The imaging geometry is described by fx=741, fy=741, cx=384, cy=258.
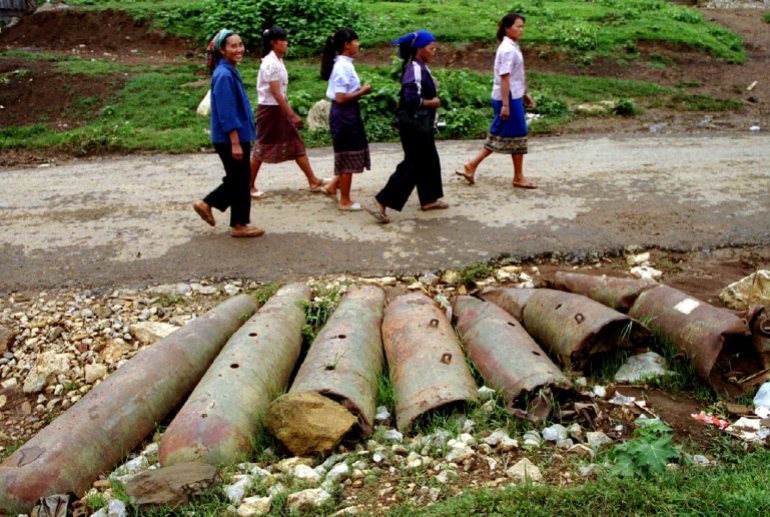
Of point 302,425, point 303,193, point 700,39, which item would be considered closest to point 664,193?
point 303,193

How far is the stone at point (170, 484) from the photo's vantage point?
9.69 feet

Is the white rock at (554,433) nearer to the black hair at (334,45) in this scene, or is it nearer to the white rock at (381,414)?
the white rock at (381,414)

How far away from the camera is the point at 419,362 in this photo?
12.7 ft

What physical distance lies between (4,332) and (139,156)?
4.20 m

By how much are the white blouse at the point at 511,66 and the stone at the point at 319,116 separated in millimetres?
3175

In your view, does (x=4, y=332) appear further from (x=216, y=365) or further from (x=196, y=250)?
(x=216, y=365)

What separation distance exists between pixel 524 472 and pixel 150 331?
2769 millimetres

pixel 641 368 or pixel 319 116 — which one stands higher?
pixel 319 116

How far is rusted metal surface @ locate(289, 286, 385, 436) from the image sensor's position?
3592mm

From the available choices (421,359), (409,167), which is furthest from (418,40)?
(421,359)

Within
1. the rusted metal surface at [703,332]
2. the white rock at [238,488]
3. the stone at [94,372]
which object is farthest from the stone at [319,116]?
the white rock at [238,488]

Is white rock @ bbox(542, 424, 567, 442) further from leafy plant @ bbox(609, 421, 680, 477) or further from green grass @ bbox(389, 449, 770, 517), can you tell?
green grass @ bbox(389, 449, 770, 517)

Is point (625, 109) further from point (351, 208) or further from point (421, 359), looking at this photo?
point (421, 359)

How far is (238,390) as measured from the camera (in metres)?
3.68
